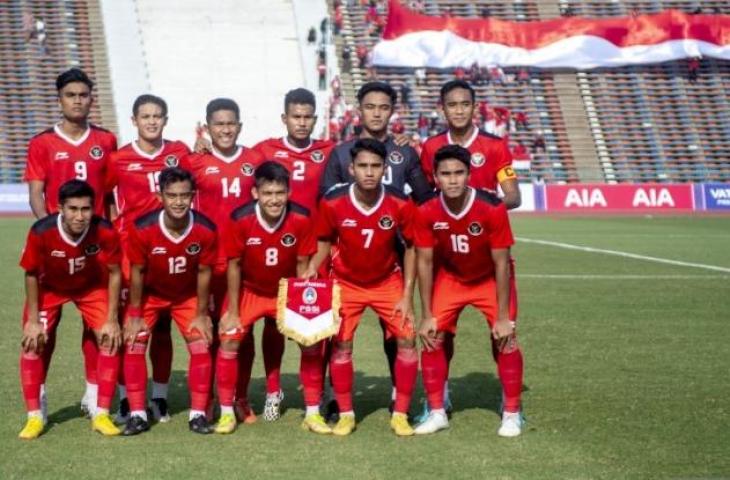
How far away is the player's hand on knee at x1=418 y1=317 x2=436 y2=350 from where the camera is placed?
7.86 meters

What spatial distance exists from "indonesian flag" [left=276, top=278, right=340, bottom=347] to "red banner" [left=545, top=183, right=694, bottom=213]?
28184 millimetres

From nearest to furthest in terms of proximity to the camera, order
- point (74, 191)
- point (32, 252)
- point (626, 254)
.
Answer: point (74, 191), point (32, 252), point (626, 254)

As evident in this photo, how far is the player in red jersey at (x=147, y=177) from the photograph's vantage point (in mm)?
8289

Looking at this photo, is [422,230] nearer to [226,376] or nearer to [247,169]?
[247,169]

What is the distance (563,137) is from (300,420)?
108 ft

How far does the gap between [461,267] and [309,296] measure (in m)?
1.09

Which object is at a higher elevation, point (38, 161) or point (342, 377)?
point (38, 161)

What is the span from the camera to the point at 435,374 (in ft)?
25.8

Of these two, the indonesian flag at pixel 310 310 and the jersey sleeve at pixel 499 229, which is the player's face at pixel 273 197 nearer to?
the indonesian flag at pixel 310 310

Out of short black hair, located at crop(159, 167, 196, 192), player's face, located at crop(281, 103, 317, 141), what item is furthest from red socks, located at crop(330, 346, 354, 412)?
player's face, located at crop(281, 103, 317, 141)

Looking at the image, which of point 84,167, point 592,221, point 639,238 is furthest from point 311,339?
point 592,221

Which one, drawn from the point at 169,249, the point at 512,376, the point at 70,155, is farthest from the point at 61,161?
the point at 512,376

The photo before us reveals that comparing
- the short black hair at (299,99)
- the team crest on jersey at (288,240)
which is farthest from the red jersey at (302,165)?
the team crest on jersey at (288,240)

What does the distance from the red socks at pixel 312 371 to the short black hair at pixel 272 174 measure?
3.69ft
